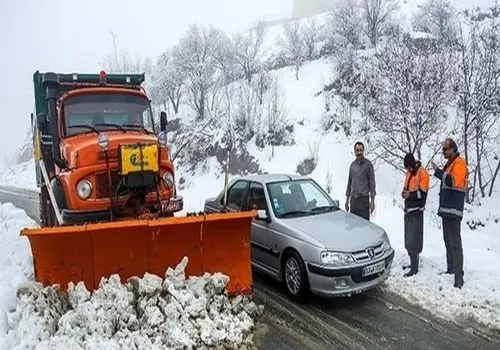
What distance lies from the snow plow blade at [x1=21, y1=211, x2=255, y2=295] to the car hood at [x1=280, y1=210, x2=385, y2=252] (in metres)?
0.92

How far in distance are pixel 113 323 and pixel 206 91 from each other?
2262cm

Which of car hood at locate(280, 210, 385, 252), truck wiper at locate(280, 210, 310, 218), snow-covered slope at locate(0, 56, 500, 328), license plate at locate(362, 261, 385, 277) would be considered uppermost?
truck wiper at locate(280, 210, 310, 218)

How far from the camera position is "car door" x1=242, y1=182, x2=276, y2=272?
6191mm

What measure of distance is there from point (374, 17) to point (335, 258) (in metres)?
24.0

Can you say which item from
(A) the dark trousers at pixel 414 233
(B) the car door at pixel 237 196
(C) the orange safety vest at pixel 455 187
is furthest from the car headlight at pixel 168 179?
(C) the orange safety vest at pixel 455 187

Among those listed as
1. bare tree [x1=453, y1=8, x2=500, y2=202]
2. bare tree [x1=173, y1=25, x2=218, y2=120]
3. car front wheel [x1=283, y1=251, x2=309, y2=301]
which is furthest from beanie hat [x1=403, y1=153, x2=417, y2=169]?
bare tree [x1=173, y1=25, x2=218, y2=120]

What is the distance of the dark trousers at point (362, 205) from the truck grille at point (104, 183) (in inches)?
162

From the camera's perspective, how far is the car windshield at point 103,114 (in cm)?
668

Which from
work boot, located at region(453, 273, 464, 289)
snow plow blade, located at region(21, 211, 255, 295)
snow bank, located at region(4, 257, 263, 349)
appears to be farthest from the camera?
work boot, located at region(453, 273, 464, 289)

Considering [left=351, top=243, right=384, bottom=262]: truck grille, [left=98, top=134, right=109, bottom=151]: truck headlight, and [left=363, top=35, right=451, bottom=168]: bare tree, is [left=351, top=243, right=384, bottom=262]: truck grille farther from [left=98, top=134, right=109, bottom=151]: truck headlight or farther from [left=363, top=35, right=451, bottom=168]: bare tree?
[left=363, top=35, right=451, bottom=168]: bare tree

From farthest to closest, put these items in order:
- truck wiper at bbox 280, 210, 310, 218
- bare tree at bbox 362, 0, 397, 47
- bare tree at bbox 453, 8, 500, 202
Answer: bare tree at bbox 362, 0, 397, 47
bare tree at bbox 453, 8, 500, 202
truck wiper at bbox 280, 210, 310, 218

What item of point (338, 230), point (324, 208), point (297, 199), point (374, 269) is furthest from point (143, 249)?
point (324, 208)

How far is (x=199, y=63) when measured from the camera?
1033 inches

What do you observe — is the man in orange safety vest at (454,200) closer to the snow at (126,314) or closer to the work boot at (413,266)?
the work boot at (413,266)
